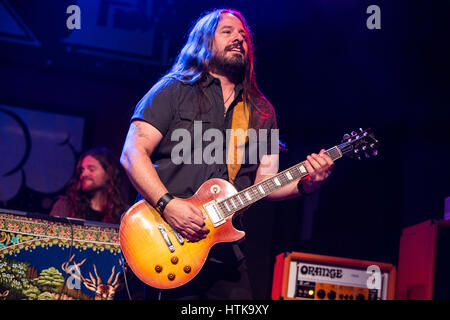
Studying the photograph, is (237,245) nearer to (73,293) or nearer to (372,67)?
(73,293)

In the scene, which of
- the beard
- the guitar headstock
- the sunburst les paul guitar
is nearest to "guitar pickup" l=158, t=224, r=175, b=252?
the sunburst les paul guitar

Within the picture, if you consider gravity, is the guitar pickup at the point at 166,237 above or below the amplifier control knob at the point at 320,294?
above

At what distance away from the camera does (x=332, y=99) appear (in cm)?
457

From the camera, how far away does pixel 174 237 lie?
7.94 ft

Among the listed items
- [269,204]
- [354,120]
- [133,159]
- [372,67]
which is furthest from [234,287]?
[372,67]

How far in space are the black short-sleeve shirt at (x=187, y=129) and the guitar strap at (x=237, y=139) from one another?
4 cm

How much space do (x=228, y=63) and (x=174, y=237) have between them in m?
1.10

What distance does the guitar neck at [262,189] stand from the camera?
2.54 metres

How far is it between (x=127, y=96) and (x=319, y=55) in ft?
6.23

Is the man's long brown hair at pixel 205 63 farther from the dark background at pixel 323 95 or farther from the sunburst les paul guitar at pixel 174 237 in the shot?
the dark background at pixel 323 95

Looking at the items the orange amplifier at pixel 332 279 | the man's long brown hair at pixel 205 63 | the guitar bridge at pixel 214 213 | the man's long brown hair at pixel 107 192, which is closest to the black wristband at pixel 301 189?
the man's long brown hair at pixel 205 63

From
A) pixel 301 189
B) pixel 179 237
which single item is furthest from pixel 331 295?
pixel 179 237

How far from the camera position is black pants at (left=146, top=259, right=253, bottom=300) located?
2.40m

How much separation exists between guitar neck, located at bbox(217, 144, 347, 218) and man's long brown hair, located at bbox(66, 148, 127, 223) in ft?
6.20
